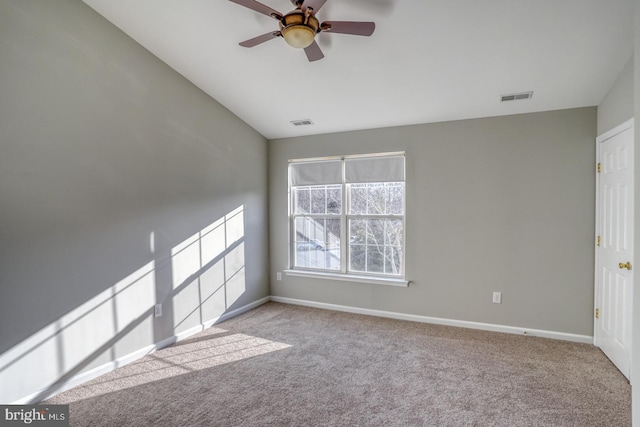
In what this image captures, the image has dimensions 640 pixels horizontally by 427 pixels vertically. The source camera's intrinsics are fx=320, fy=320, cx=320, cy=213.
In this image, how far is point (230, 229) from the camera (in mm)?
4117

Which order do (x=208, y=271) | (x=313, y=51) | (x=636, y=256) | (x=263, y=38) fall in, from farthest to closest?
1. (x=208, y=271)
2. (x=313, y=51)
3. (x=263, y=38)
4. (x=636, y=256)

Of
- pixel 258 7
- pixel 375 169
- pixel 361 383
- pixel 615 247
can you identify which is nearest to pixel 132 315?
pixel 361 383

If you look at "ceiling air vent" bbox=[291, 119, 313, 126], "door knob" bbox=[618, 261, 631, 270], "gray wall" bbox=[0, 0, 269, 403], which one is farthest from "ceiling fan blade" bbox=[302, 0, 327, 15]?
"door knob" bbox=[618, 261, 631, 270]

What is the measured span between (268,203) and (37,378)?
3.14 m

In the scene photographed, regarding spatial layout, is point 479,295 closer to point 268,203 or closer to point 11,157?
point 268,203

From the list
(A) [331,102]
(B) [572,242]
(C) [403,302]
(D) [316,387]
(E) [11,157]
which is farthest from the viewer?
(C) [403,302]

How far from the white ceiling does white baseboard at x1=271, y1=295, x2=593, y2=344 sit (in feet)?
7.78

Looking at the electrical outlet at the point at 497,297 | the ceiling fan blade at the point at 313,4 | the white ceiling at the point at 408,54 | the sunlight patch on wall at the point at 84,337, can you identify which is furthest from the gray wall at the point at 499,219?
the sunlight patch on wall at the point at 84,337

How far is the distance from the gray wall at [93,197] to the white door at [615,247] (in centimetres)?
400

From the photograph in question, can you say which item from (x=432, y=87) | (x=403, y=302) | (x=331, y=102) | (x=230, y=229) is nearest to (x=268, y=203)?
(x=230, y=229)

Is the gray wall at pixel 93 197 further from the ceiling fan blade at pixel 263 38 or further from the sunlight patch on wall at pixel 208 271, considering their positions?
the ceiling fan blade at pixel 263 38

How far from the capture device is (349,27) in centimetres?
209

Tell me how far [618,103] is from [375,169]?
2.37 meters

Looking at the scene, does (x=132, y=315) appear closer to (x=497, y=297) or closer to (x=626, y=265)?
(x=497, y=297)
